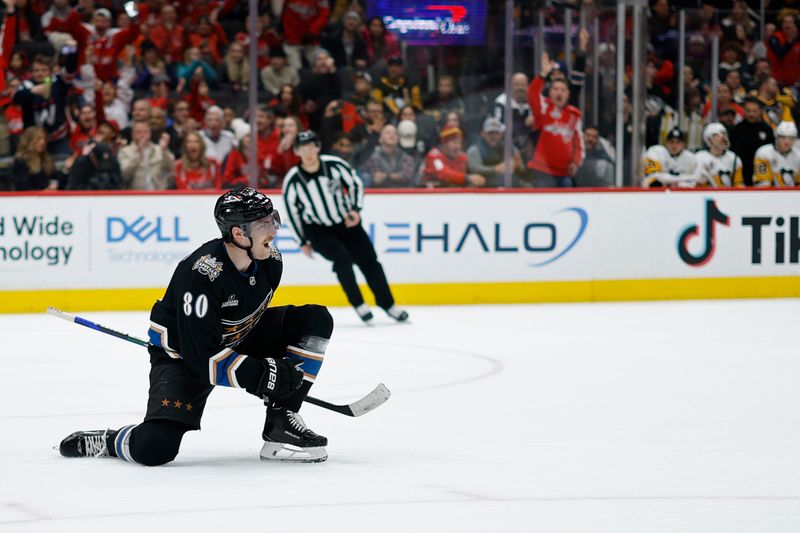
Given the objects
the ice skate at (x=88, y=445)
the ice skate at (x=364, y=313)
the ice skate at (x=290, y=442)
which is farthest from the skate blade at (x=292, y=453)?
the ice skate at (x=364, y=313)

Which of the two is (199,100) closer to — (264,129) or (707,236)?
(264,129)

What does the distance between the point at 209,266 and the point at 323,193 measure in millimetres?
5176

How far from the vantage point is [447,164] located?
1115cm

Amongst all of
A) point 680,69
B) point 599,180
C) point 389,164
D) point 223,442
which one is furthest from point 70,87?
point 223,442

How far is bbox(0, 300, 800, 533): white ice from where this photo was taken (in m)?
3.92

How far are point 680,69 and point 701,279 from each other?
6.54 feet

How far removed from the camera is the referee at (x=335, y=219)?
9.70 m

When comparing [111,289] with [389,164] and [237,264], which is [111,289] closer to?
[389,164]

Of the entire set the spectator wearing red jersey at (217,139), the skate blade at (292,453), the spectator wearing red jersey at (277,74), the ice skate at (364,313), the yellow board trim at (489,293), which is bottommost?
the yellow board trim at (489,293)

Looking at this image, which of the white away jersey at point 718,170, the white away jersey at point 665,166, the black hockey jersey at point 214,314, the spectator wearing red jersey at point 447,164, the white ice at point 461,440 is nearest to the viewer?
the white ice at point 461,440

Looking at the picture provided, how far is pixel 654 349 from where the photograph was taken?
8.24m

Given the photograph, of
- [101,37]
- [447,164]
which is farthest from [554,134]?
[101,37]

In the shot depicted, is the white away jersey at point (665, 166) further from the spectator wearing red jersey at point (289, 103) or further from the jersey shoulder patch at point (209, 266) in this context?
the jersey shoulder patch at point (209, 266)

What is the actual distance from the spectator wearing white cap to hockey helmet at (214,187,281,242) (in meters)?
6.68
